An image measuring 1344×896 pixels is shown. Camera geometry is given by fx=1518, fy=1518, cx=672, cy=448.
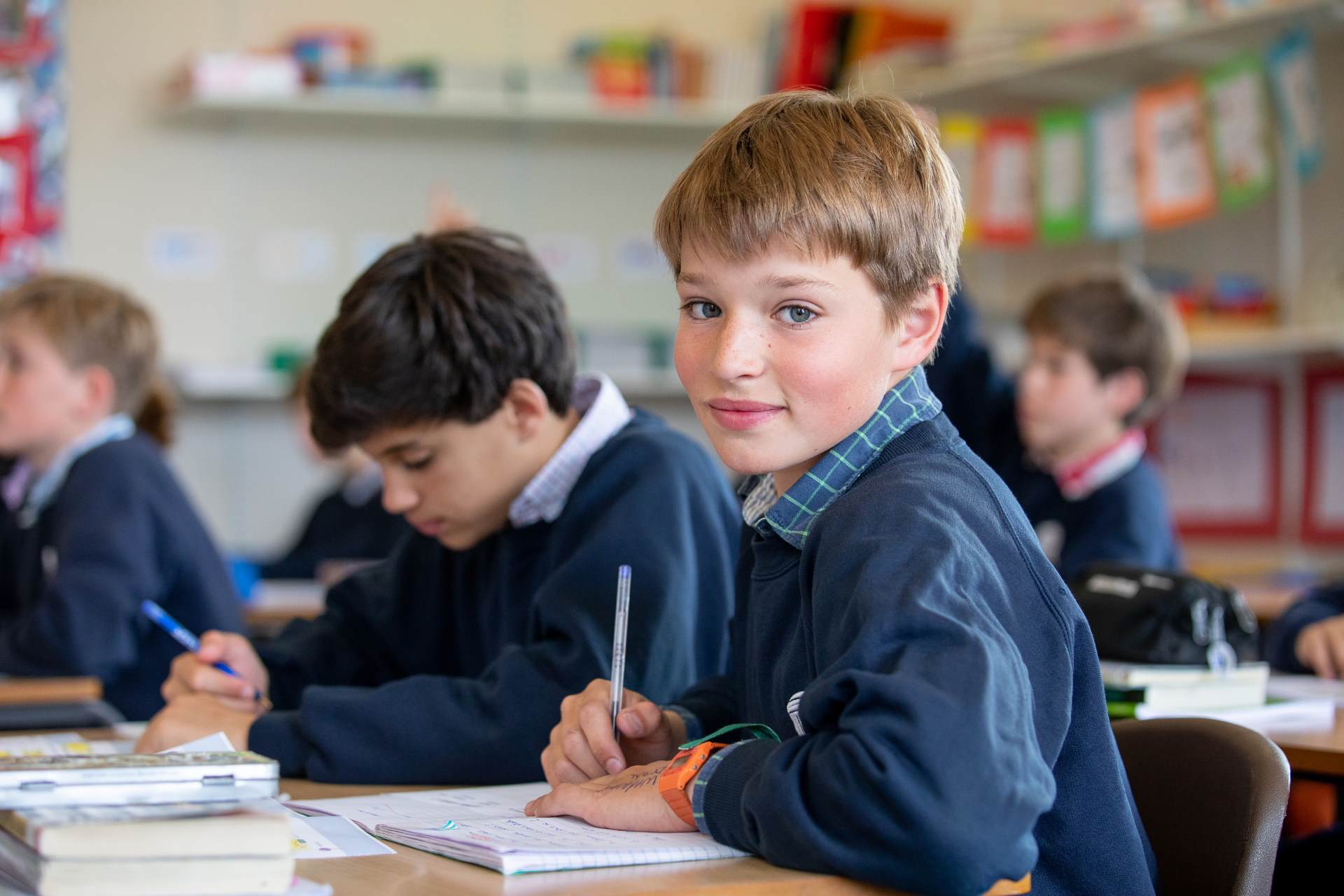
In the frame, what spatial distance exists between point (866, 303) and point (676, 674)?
0.46 metres

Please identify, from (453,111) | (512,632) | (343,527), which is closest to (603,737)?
(512,632)

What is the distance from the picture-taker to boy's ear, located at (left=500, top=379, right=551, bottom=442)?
159 centimetres

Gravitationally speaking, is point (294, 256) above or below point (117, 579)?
above

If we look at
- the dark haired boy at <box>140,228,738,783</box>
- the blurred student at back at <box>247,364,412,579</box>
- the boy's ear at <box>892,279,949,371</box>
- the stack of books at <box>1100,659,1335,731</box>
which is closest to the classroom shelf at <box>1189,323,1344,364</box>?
the blurred student at back at <box>247,364,412,579</box>

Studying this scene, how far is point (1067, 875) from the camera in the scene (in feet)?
3.38

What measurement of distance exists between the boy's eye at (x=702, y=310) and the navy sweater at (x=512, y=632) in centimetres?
36

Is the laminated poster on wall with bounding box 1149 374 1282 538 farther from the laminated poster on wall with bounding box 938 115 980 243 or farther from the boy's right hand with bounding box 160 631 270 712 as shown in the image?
the boy's right hand with bounding box 160 631 270 712

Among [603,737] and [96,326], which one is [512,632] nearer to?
[603,737]

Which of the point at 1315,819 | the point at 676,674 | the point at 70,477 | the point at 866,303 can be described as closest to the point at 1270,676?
the point at 1315,819

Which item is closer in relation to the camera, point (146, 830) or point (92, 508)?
point (146, 830)

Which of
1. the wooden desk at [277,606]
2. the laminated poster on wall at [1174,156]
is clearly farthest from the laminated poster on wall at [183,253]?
the laminated poster on wall at [1174,156]

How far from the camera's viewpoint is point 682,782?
1.00 m

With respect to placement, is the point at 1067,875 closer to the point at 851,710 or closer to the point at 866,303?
the point at 851,710

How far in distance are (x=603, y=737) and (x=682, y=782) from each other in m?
0.14
